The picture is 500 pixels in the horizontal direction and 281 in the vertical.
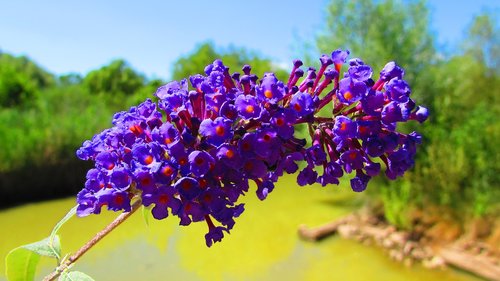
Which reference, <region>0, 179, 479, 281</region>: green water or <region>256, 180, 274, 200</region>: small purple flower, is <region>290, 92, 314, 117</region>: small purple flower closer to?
<region>256, 180, 274, 200</region>: small purple flower

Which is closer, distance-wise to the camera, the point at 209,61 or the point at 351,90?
the point at 351,90

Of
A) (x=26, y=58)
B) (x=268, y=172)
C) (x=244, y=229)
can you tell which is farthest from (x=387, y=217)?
(x=26, y=58)

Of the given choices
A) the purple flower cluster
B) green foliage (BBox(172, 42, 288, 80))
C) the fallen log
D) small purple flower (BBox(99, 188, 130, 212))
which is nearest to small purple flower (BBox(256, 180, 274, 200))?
the purple flower cluster

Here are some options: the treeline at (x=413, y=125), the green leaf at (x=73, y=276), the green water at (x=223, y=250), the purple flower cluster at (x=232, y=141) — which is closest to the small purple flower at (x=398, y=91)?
the purple flower cluster at (x=232, y=141)

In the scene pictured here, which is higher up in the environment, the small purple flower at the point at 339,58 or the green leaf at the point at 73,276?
the small purple flower at the point at 339,58

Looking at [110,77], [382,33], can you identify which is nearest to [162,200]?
[382,33]

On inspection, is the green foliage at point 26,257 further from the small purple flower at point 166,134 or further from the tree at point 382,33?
the tree at point 382,33

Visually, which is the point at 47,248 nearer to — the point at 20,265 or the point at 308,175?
the point at 20,265
